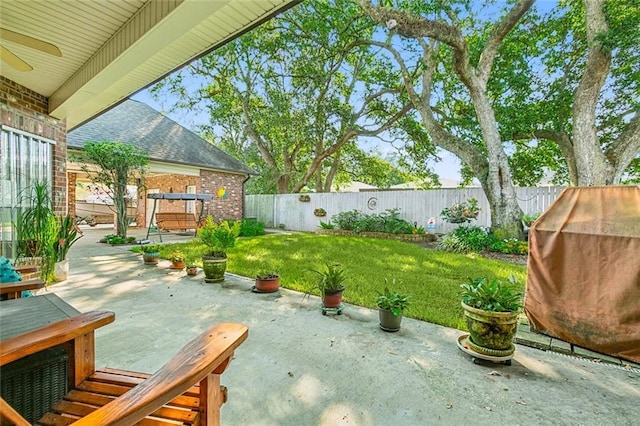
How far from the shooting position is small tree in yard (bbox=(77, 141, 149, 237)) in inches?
317

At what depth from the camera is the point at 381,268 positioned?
230 inches

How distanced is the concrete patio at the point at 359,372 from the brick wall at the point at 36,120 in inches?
94.5

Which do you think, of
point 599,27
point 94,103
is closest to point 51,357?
point 94,103

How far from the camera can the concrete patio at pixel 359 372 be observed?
1.87 m

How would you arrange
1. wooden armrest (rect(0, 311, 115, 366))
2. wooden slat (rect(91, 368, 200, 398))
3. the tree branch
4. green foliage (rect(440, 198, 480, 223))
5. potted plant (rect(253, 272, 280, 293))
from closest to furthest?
1. wooden armrest (rect(0, 311, 115, 366))
2. wooden slat (rect(91, 368, 200, 398))
3. potted plant (rect(253, 272, 280, 293))
4. the tree branch
5. green foliage (rect(440, 198, 480, 223))

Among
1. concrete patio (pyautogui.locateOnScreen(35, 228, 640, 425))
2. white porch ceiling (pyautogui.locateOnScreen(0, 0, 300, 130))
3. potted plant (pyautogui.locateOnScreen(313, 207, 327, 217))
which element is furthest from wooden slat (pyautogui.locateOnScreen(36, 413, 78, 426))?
potted plant (pyautogui.locateOnScreen(313, 207, 327, 217))

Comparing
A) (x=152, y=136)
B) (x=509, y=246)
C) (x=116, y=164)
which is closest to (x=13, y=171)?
(x=116, y=164)

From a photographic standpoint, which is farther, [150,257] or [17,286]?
[150,257]

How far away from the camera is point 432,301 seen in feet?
13.0

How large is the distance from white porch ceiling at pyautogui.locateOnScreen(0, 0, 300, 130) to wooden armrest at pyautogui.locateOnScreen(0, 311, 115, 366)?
82.1 inches

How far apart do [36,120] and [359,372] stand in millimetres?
5528

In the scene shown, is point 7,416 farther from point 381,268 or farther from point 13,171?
point 381,268

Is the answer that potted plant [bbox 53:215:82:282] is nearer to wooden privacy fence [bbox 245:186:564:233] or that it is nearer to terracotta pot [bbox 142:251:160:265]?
terracotta pot [bbox 142:251:160:265]

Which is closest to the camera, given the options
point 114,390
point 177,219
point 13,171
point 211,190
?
point 114,390
